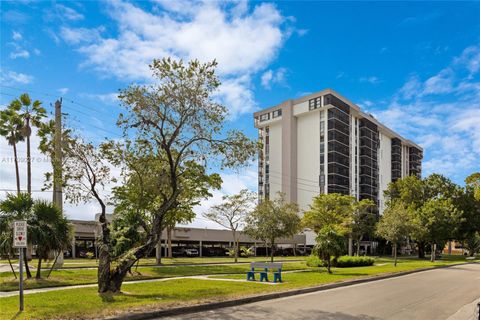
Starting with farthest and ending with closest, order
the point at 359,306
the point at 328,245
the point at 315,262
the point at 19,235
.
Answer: the point at 315,262
the point at 328,245
the point at 359,306
the point at 19,235

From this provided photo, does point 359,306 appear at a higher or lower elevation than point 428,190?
lower

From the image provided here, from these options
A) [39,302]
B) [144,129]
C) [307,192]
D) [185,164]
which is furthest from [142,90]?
[307,192]

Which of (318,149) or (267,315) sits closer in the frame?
(267,315)

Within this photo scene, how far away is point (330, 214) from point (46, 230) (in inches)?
1862

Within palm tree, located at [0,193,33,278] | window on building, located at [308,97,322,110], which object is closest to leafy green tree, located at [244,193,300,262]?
palm tree, located at [0,193,33,278]

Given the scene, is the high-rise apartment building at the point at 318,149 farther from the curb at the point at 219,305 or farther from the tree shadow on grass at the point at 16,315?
the tree shadow on grass at the point at 16,315

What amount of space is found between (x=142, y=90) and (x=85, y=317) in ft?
27.0

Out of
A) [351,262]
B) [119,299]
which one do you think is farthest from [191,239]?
[119,299]

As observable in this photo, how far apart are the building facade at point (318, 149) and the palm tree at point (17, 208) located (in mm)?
69924

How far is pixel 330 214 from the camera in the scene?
62.5 metres

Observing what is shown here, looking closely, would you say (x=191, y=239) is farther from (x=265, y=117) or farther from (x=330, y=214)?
(x=265, y=117)

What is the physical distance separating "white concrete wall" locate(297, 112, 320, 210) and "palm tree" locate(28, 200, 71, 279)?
237 ft

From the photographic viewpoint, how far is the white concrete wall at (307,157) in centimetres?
9081

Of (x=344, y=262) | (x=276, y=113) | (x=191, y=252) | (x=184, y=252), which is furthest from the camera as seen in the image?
(x=276, y=113)
